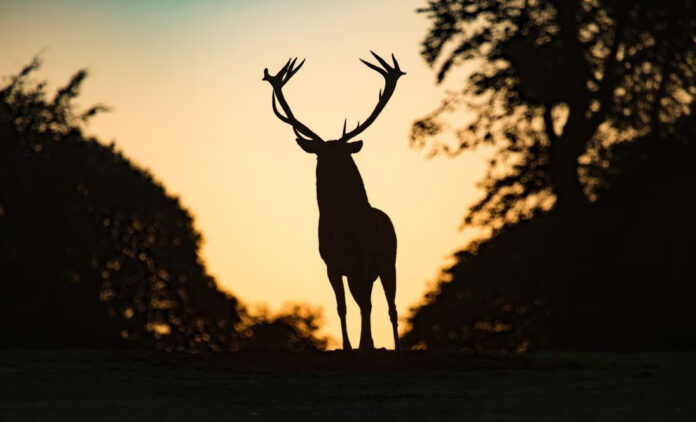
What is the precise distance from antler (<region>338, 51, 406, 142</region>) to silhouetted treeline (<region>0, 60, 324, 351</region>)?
1849cm

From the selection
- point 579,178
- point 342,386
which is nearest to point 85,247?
point 579,178

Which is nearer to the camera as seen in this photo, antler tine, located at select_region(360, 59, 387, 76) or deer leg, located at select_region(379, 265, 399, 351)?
deer leg, located at select_region(379, 265, 399, 351)

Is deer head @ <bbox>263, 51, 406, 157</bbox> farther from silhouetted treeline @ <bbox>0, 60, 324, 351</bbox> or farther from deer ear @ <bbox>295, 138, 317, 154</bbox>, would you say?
silhouetted treeline @ <bbox>0, 60, 324, 351</bbox>

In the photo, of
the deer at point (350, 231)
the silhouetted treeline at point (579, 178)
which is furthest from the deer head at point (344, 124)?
the silhouetted treeline at point (579, 178)

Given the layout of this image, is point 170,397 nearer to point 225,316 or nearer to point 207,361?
point 207,361

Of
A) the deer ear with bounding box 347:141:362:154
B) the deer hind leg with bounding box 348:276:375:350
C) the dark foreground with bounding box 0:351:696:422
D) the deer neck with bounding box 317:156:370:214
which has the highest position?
the deer ear with bounding box 347:141:362:154

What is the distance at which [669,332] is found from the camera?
110 feet

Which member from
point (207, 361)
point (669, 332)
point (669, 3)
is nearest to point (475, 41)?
point (669, 3)

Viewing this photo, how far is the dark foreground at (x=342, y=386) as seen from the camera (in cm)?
1428

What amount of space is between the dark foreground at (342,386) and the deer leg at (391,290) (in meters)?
0.37

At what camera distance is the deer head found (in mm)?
20344

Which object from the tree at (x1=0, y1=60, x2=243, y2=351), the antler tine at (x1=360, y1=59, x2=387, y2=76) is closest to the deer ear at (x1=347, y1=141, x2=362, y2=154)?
the antler tine at (x1=360, y1=59, x2=387, y2=76)

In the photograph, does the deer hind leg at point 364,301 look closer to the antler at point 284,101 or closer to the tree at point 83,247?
the antler at point 284,101

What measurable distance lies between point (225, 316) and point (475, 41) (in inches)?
530
